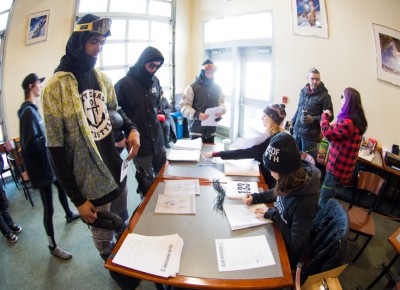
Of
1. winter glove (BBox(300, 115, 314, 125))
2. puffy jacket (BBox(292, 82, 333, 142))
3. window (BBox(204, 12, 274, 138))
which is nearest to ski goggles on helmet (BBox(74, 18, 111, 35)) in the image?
winter glove (BBox(300, 115, 314, 125))

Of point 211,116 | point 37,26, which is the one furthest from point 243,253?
point 37,26

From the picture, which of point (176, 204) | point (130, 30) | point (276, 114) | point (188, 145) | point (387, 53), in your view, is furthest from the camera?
point (130, 30)

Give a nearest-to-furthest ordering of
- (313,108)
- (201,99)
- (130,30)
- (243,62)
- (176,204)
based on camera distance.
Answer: (176,204) < (201,99) < (313,108) < (130,30) < (243,62)

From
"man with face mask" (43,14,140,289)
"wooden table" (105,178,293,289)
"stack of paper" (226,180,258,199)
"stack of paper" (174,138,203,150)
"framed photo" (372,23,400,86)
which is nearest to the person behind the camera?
"wooden table" (105,178,293,289)

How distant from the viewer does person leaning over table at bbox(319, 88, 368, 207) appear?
2.05m

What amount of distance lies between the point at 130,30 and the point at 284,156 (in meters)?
4.18

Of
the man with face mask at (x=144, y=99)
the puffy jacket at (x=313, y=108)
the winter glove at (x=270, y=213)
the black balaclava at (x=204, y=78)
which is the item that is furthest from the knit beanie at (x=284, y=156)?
the puffy jacket at (x=313, y=108)

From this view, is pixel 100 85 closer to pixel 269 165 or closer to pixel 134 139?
pixel 134 139

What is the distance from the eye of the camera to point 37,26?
2.72m

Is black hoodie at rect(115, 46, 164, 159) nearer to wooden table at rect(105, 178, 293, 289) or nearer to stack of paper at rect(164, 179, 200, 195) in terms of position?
stack of paper at rect(164, 179, 200, 195)

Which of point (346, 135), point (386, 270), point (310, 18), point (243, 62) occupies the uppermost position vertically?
point (310, 18)

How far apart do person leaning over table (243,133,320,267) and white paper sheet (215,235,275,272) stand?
16 cm

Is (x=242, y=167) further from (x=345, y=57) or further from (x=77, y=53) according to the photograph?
(x=345, y=57)

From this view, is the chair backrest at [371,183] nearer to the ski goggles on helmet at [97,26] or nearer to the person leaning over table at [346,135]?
the person leaning over table at [346,135]
